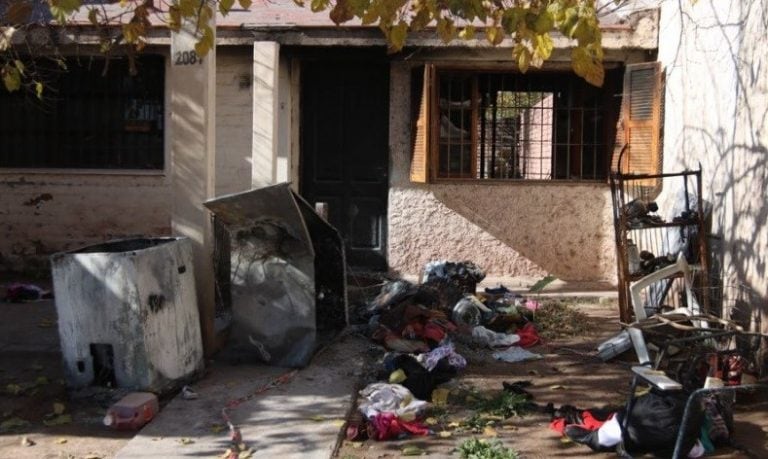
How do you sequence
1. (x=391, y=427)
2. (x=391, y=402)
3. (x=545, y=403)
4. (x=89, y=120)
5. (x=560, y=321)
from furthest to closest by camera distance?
(x=89, y=120) → (x=560, y=321) → (x=545, y=403) → (x=391, y=402) → (x=391, y=427)

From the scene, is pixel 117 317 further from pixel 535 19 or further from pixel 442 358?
pixel 535 19

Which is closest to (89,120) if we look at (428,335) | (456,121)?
(456,121)

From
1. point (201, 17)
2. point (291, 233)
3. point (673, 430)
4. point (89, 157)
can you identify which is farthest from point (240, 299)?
point (89, 157)

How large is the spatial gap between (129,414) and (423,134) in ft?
19.9

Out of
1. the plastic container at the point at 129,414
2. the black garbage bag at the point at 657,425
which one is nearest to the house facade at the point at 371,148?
the plastic container at the point at 129,414

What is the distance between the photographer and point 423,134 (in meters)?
10.4

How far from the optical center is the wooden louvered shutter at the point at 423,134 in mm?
10164

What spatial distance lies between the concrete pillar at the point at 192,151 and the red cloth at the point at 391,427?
2.11 meters

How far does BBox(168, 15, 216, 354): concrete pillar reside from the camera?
6.53 meters

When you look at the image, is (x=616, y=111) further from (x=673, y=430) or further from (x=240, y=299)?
(x=673, y=430)

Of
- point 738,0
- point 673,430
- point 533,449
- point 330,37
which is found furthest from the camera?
point 330,37

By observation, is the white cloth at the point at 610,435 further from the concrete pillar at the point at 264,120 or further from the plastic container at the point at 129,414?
the concrete pillar at the point at 264,120

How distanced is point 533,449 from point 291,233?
270cm

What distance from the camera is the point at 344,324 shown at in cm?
777
